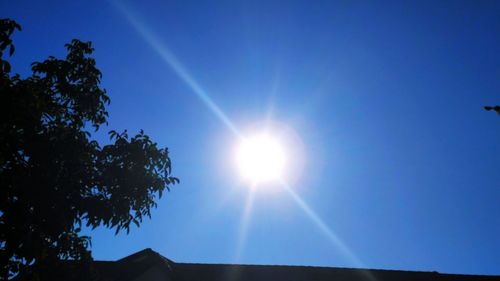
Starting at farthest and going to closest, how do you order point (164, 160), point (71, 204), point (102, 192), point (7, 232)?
point (164, 160) → point (102, 192) → point (71, 204) → point (7, 232)

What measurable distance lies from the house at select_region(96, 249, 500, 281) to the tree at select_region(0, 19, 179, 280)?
6963mm

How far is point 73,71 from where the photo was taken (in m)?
8.46

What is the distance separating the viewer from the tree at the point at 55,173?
6445mm

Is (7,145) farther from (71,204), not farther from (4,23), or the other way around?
(4,23)

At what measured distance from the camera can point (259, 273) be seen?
1477 cm

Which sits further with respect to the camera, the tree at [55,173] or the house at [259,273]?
the house at [259,273]

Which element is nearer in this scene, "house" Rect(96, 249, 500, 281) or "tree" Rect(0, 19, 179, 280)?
"tree" Rect(0, 19, 179, 280)

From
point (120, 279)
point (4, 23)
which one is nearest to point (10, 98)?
point (4, 23)

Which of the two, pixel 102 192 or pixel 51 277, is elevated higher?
pixel 102 192

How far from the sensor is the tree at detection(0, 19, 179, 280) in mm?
6445

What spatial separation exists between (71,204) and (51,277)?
1348 millimetres

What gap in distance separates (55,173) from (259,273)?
33.5ft

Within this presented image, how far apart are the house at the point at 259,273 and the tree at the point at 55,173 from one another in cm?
696

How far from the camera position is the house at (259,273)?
539 inches
